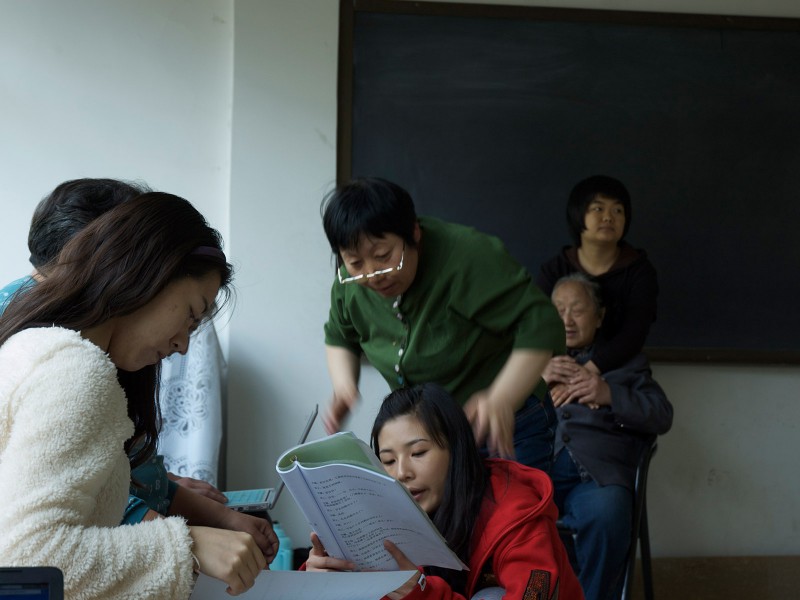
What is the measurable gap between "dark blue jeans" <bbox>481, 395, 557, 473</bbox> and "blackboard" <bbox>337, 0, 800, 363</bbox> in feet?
3.86

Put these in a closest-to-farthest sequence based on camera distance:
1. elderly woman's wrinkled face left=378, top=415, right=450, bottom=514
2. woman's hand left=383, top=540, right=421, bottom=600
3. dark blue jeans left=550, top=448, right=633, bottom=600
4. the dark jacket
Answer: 1. woman's hand left=383, top=540, right=421, bottom=600
2. elderly woman's wrinkled face left=378, top=415, right=450, bottom=514
3. dark blue jeans left=550, top=448, right=633, bottom=600
4. the dark jacket

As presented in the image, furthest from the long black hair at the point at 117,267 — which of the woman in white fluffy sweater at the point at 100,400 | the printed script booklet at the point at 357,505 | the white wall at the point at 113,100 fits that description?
the white wall at the point at 113,100

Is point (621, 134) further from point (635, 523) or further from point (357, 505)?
point (357, 505)

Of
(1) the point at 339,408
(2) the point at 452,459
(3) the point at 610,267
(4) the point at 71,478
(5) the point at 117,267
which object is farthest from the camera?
(3) the point at 610,267

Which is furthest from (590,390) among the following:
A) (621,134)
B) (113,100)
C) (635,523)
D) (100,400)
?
(100,400)

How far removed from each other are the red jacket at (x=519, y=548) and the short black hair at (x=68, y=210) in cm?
82

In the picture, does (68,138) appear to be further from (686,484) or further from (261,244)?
(686,484)

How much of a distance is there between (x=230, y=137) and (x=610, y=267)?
1304 mm

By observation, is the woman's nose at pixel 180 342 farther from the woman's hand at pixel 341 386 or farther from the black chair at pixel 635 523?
the black chair at pixel 635 523

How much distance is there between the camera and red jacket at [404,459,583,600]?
1.53 metres

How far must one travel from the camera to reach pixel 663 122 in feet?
10.8

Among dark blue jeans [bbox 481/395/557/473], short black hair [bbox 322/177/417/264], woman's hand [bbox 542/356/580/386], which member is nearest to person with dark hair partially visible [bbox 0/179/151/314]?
short black hair [bbox 322/177/417/264]

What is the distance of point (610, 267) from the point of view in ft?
9.90

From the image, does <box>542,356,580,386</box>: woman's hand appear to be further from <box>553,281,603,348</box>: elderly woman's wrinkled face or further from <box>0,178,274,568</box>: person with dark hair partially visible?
<box>0,178,274,568</box>: person with dark hair partially visible
